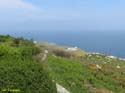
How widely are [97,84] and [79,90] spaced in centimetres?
266

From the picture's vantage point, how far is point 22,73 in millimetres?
17469

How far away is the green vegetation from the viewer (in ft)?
56.0

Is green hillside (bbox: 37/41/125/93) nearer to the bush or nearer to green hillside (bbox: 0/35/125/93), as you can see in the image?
green hillside (bbox: 0/35/125/93)

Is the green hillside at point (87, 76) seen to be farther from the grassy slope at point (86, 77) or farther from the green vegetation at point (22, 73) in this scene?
the green vegetation at point (22, 73)

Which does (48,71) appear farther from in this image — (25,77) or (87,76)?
(87,76)

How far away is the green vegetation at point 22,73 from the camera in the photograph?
672 inches

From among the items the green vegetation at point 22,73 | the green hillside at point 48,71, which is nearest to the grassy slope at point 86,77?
the green hillside at point 48,71

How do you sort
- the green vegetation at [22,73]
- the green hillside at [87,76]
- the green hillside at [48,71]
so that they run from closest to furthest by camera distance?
1. the green vegetation at [22,73]
2. the green hillside at [48,71]
3. the green hillside at [87,76]

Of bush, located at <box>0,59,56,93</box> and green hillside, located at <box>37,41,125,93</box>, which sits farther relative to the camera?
green hillside, located at <box>37,41,125,93</box>

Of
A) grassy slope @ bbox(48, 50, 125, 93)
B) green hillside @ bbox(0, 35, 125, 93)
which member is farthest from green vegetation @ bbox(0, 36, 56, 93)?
grassy slope @ bbox(48, 50, 125, 93)

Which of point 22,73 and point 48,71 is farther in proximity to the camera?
point 48,71

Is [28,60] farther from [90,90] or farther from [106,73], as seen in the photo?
[106,73]

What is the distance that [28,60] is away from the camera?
18422 mm

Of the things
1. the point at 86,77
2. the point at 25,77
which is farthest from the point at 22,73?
the point at 86,77
